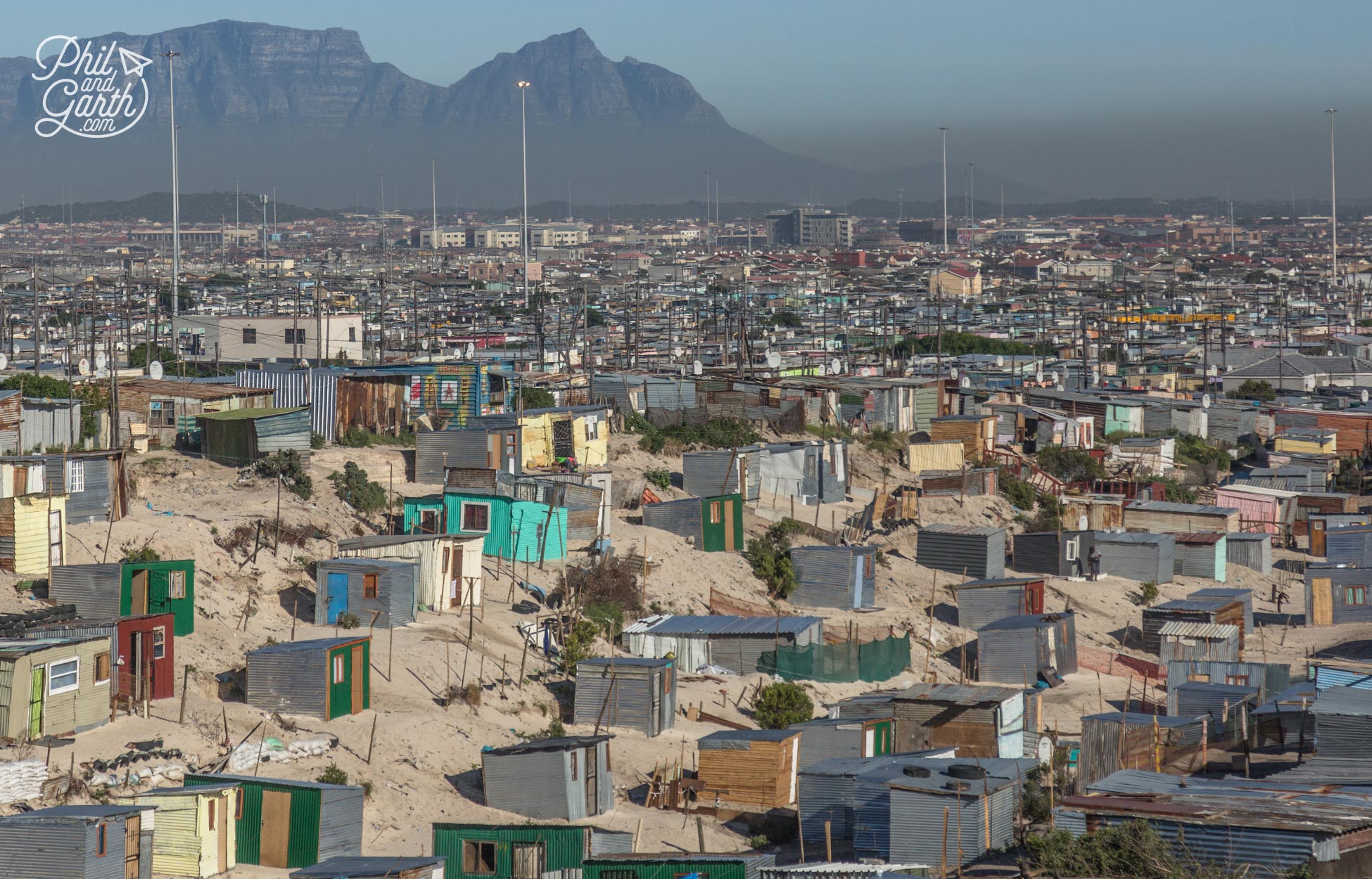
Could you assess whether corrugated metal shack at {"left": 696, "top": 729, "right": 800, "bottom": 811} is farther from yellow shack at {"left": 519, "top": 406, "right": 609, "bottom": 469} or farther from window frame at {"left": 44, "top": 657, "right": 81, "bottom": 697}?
yellow shack at {"left": 519, "top": 406, "right": 609, "bottom": 469}

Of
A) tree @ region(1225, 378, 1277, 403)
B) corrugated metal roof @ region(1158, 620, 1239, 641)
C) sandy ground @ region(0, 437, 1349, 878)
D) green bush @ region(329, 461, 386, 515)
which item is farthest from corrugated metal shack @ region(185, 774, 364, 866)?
tree @ region(1225, 378, 1277, 403)

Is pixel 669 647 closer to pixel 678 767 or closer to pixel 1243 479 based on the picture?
pixel 678 767

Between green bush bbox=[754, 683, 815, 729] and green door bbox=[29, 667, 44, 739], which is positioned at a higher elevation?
green door bbox=[29, 667, 44, 739]

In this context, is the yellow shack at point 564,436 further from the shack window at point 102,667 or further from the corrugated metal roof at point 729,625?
the shack window at point 102,667

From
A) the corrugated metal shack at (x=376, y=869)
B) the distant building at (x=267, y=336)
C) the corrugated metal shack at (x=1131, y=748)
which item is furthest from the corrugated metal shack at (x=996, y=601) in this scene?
the distant building at (x=267, y=336)

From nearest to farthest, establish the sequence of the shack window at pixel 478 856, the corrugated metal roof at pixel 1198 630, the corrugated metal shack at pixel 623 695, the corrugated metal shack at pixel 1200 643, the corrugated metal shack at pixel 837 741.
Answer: the shack window at pixel 478 856
the corrugated metal shack at pixel 837 741
the corrugated metal shack at pixel 623 695
the corrugated metal shack at pixel 1200 643
the corrugated metal roof at pixel 1198 630

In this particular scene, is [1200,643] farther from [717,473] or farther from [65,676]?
[65,676]

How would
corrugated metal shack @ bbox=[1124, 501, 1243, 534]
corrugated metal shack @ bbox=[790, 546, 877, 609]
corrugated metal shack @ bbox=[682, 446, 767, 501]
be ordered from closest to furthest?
corrugated metal shack @ bbox=[790, 546, 877, 609] → corrugated metal shack @ bbox=[682, 446, 767, 501] → corrugated metal shack @ bbox=[1124, 501, 1243, 534]
